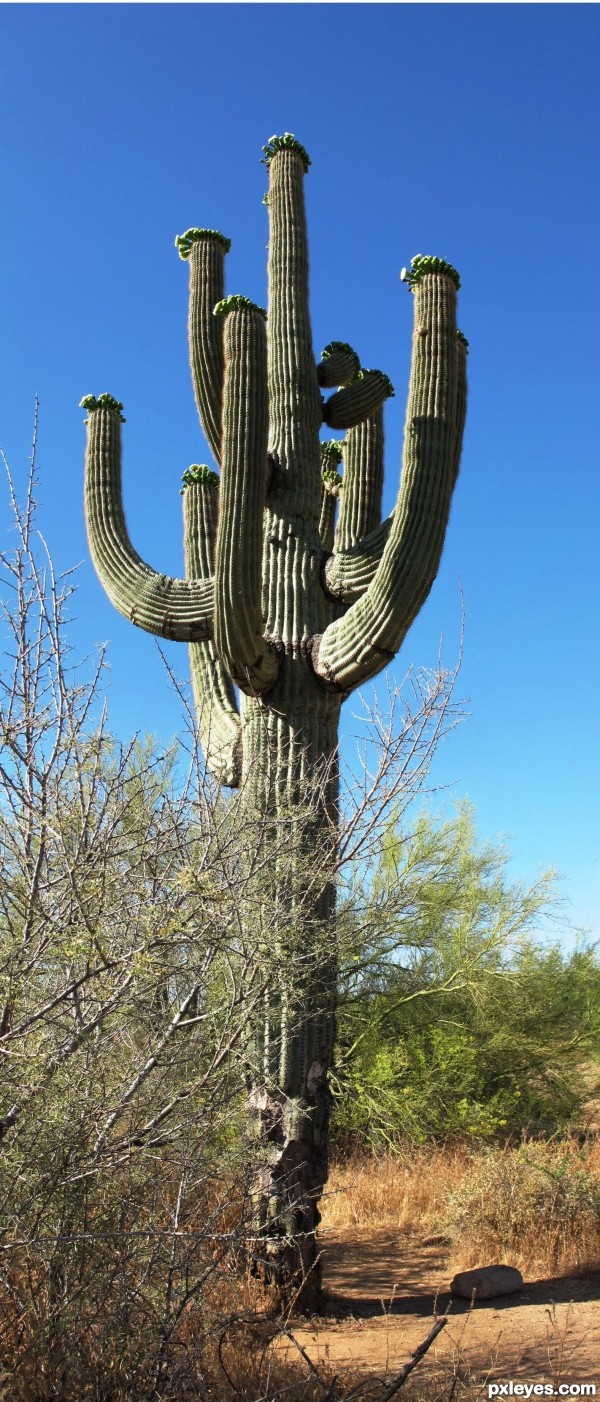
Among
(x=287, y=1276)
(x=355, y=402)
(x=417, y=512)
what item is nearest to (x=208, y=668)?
(x=417, y=512)

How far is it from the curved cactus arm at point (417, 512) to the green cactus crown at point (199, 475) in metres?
1.80

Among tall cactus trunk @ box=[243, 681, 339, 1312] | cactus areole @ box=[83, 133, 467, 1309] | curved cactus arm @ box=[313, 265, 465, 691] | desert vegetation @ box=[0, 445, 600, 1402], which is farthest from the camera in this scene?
curved cactus arm @ box=[313, 265, 465, 691]

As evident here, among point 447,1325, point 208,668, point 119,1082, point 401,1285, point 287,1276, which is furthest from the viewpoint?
point 208,668

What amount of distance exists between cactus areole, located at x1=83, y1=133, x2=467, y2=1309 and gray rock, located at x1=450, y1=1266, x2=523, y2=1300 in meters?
1.06

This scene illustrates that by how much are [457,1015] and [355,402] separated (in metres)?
5.99

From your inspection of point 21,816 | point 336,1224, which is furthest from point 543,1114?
point 21,816

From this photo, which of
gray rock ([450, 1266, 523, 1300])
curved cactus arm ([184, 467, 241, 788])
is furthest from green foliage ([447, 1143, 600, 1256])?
curved cactus arm ([184, 467, 241, 788])

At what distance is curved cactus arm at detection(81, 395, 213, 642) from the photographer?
6879mm

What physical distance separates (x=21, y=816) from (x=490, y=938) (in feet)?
27.0

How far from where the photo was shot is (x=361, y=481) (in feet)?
25.7

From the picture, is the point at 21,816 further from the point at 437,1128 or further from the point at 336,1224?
the point at 437,1128

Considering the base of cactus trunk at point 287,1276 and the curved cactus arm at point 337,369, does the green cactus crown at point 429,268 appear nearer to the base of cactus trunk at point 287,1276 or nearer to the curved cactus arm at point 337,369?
the curved cactus arm at point 337,369

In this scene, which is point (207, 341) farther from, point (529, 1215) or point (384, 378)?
point (529, 1215)

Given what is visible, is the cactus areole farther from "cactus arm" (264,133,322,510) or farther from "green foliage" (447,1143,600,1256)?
"green foliage" (447,1143,600,1256)
